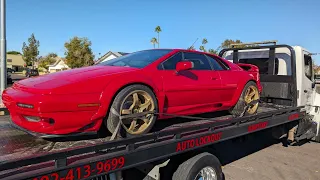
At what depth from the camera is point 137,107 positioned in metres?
2.97

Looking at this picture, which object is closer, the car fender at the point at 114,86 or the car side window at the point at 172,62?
the car fender at the point at 114,86

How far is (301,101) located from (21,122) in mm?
5844

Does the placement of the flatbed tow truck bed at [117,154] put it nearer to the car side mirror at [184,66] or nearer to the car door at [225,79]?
the car door at [225,79]

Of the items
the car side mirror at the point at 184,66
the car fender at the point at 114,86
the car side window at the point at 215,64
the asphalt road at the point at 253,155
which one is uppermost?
the car side window at the point at 215,64

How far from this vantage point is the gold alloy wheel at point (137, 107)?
2847mm

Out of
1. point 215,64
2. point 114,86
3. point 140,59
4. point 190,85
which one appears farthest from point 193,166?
point 215,64

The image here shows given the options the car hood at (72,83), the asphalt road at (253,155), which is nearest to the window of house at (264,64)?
the asphalt road at (253,155)

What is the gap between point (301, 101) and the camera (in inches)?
244

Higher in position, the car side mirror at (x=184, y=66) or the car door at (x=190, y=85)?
the car side mirror at (x=184, y=66)

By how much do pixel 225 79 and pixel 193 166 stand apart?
1727 millimetres

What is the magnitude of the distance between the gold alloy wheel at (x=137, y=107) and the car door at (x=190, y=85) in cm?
34

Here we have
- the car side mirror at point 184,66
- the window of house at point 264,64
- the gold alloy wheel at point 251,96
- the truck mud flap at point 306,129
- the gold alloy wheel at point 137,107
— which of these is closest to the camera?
the gold alloy wheel at point 137,107

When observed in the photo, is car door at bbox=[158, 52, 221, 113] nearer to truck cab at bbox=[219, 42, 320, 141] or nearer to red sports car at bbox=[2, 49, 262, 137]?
red sports car at bbox=[2, 49, 262, 137]

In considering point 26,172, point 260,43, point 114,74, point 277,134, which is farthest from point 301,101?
point 26,172
